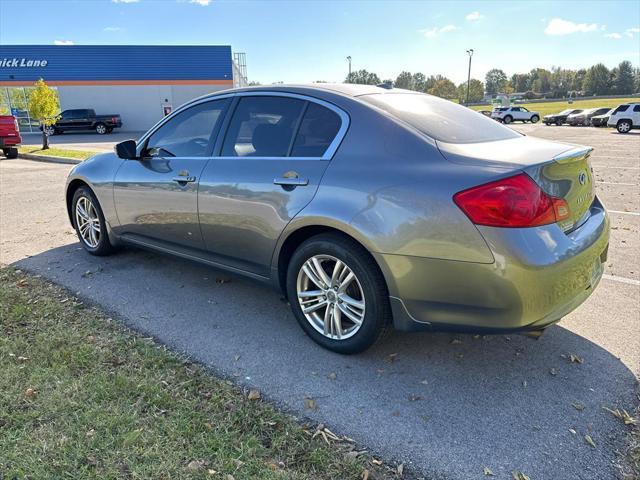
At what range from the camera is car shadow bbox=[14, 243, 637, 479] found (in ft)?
7.64

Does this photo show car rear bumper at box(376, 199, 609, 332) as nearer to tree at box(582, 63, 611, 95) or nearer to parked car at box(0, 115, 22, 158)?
parked car at box(0, 115, 22, 158)

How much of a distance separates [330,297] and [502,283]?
111 centimetres

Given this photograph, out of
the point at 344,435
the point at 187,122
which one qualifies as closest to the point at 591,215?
the point at 344,435

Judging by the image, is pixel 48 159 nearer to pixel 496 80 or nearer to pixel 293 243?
pixel 293 243

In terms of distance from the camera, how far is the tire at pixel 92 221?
4.96 meters

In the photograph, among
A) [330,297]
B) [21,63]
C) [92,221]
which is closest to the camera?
[330,297]

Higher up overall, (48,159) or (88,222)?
(88,222)

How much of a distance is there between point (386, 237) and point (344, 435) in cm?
108

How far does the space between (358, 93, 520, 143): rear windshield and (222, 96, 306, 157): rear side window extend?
547 mm

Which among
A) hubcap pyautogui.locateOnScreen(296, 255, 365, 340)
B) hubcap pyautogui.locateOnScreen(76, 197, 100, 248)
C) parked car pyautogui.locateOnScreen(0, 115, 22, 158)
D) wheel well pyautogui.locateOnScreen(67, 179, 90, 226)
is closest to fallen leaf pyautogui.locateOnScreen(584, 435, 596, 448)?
hubcap pyautogui.locateOnScreen(296, 255, 365, 340)

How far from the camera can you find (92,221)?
5102 mm

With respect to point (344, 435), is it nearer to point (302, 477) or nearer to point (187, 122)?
point (302, 477)

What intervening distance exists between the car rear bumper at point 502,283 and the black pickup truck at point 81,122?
32785 millimetres

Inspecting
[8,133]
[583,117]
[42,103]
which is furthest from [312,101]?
[583,117]
